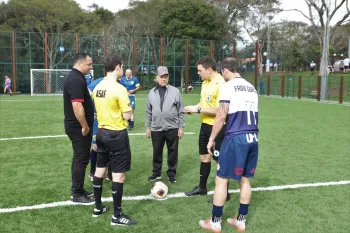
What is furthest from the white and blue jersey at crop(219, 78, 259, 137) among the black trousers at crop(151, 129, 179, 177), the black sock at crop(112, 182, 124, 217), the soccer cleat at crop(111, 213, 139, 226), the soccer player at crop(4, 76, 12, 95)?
the soccer player at crop(4, 76, 12, 95)

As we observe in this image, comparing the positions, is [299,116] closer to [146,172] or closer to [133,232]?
[146,172]

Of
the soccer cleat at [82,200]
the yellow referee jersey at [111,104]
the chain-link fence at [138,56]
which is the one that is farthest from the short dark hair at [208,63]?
the chain-link fence at [138,56]

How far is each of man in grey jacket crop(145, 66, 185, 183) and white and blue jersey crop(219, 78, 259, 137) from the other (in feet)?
6.85

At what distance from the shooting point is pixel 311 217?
4590 millimetres

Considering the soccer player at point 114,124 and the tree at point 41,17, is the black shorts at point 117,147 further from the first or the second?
the tree at point 41,17

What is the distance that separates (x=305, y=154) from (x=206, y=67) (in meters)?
4.47

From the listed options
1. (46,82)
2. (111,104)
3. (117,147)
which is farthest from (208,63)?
(46,82)

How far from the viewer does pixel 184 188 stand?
572cm

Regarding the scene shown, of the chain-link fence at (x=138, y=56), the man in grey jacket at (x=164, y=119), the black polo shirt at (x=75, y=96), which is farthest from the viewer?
the chain-link fence at (x=138, y=56)

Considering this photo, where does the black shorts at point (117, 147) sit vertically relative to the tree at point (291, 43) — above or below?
below

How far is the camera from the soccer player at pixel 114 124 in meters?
4.12

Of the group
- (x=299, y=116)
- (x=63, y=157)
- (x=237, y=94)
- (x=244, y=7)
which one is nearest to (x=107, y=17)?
(x=244, y=7)

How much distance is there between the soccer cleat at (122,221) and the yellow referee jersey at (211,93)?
1755 mm

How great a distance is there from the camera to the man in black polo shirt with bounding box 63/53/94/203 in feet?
14.9
